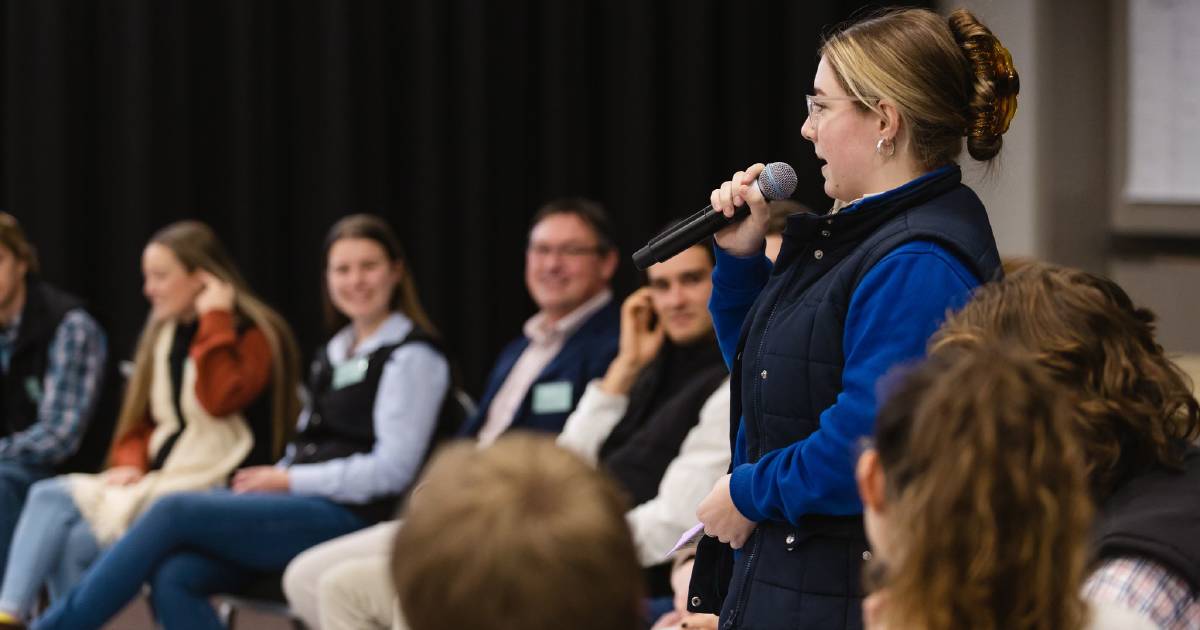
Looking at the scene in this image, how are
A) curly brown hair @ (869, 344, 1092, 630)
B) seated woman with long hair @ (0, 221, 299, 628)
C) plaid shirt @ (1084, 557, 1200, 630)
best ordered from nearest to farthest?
curly brown hair @ (869, 344, 1092, 630) → plaid shirt @ (1084, 557, 1200, 630) → seated woman with long hair @ (0, 221, 299, 628)

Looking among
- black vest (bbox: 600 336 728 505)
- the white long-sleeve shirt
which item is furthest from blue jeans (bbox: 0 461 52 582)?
the white long-sleeve shirt

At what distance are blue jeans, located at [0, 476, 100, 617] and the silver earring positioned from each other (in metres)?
2.77

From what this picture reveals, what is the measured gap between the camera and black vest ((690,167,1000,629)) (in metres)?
1.62

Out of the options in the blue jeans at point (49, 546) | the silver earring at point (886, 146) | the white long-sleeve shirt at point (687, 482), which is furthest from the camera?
the blue jeans at point (49, 546)

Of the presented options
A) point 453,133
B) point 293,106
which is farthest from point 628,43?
point 293,106

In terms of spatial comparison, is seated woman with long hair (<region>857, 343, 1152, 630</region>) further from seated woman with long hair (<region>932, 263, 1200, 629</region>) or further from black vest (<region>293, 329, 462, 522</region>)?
black vest (<region>293, 329, 462, 522</region>)

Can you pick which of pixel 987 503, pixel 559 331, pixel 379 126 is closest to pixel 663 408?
pixel 559 331

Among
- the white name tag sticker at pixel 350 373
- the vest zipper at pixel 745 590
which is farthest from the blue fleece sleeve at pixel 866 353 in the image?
the white name tag sticker at pixel 350 373

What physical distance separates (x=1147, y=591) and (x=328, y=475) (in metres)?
2.54

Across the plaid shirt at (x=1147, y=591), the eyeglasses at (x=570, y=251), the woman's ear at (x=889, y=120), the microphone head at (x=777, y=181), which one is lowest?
the plaid shirt at (x=1147, y=591)

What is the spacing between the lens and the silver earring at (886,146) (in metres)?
1.66

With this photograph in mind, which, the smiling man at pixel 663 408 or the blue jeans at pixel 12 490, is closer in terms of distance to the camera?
the smiling man at pixel 663 408

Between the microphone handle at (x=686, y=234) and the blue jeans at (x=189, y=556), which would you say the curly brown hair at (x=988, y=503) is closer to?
the microphone handle at (x=686, y=234)

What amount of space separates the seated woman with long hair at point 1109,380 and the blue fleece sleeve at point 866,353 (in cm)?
14
